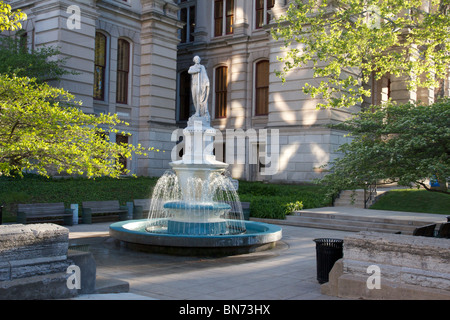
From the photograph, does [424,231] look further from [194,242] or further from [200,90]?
[200,90]

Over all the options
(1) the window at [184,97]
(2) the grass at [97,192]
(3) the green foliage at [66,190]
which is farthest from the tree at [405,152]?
(1) the window at [184,97]

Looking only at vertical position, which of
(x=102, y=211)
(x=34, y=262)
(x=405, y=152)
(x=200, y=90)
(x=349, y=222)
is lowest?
(x=349, y=222)

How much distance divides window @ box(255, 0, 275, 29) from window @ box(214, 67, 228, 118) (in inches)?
165

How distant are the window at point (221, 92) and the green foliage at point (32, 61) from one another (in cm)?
1298

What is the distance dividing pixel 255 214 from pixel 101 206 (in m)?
6.75

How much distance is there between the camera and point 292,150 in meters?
27.8

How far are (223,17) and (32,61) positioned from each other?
16.0 meters

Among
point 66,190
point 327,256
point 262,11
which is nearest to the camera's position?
point 327,256

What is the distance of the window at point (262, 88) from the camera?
31594 millimetres

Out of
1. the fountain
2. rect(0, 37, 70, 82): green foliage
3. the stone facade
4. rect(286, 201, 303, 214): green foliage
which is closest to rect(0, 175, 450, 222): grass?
rect(286, 201, 303, 214): green foliage

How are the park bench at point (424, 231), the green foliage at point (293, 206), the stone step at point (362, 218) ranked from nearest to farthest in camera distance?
the park bench at point (424, 231), the stone step at point (362, 218), the green foliage at point (293, 206)

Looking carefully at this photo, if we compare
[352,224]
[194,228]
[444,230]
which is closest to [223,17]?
[352,224]

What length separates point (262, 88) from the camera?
31.9 metres

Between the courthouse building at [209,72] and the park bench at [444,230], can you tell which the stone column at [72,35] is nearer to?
the courthouse building at [209,72]
